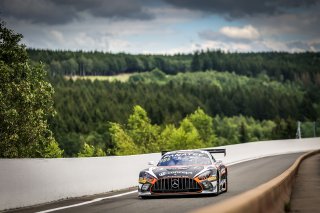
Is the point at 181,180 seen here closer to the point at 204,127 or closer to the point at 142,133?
the point at 142,133

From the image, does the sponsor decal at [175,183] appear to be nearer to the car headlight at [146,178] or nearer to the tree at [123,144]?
the car headlight at [146,178]

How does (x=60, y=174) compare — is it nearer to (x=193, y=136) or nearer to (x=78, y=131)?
(x=193, y=136)

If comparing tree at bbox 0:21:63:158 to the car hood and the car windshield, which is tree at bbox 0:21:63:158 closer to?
the car windshield

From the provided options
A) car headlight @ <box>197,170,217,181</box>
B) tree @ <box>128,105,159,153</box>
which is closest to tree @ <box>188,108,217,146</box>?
tree @ <box>128,105,159,153</box>

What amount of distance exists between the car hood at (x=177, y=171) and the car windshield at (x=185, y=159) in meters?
0.58

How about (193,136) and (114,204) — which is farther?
(193,136)

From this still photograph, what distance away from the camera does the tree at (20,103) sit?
4666cm

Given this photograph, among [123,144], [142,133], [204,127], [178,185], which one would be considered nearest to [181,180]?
[178,185]

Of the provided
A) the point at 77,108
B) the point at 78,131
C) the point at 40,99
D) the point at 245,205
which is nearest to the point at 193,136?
the point at 78,131

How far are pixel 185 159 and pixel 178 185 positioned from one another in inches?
57.5

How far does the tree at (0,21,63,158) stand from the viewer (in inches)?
1837

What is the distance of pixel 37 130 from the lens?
47.8m

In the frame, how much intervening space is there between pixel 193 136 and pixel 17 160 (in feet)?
447

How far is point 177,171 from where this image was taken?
16.7 m
